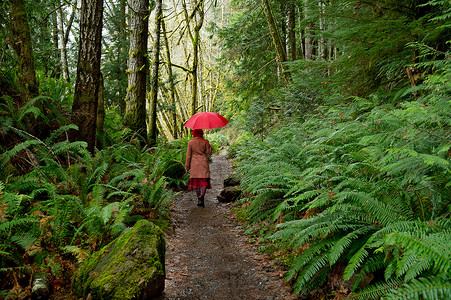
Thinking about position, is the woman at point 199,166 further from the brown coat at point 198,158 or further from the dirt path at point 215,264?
the dirt path at point 215,264

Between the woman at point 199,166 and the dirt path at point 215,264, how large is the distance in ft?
Result: 2.99

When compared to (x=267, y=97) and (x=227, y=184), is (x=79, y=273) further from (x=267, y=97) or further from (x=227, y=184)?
(x=267, y=97)

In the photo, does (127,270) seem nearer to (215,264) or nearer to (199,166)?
(215,264)

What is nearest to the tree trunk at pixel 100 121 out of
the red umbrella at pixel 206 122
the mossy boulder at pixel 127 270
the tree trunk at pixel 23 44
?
the tree trunk at pixel 23 44

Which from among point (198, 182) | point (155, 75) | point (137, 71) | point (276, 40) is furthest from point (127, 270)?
point (155, 75)

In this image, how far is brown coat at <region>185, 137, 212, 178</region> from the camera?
23.7 ft

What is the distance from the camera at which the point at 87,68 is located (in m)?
6.02

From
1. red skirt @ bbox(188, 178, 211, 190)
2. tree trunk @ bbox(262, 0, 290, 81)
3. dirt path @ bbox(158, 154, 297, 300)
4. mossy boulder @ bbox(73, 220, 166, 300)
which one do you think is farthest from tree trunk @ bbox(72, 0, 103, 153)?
tree trunk @ bbox(262, 0, 290, 81)

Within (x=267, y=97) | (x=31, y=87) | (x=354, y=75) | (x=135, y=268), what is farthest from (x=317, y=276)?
(x=267, y=97)

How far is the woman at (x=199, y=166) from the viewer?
23.7ft

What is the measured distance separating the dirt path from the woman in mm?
911

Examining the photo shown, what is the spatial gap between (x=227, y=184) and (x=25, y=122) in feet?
17.4

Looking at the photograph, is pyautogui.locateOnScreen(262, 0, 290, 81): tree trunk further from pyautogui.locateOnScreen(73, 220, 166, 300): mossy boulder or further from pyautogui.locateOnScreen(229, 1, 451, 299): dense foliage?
pyautogui.locateOnScreen(73, 220, 166, 300): mossy boulder

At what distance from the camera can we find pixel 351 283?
2.53m
